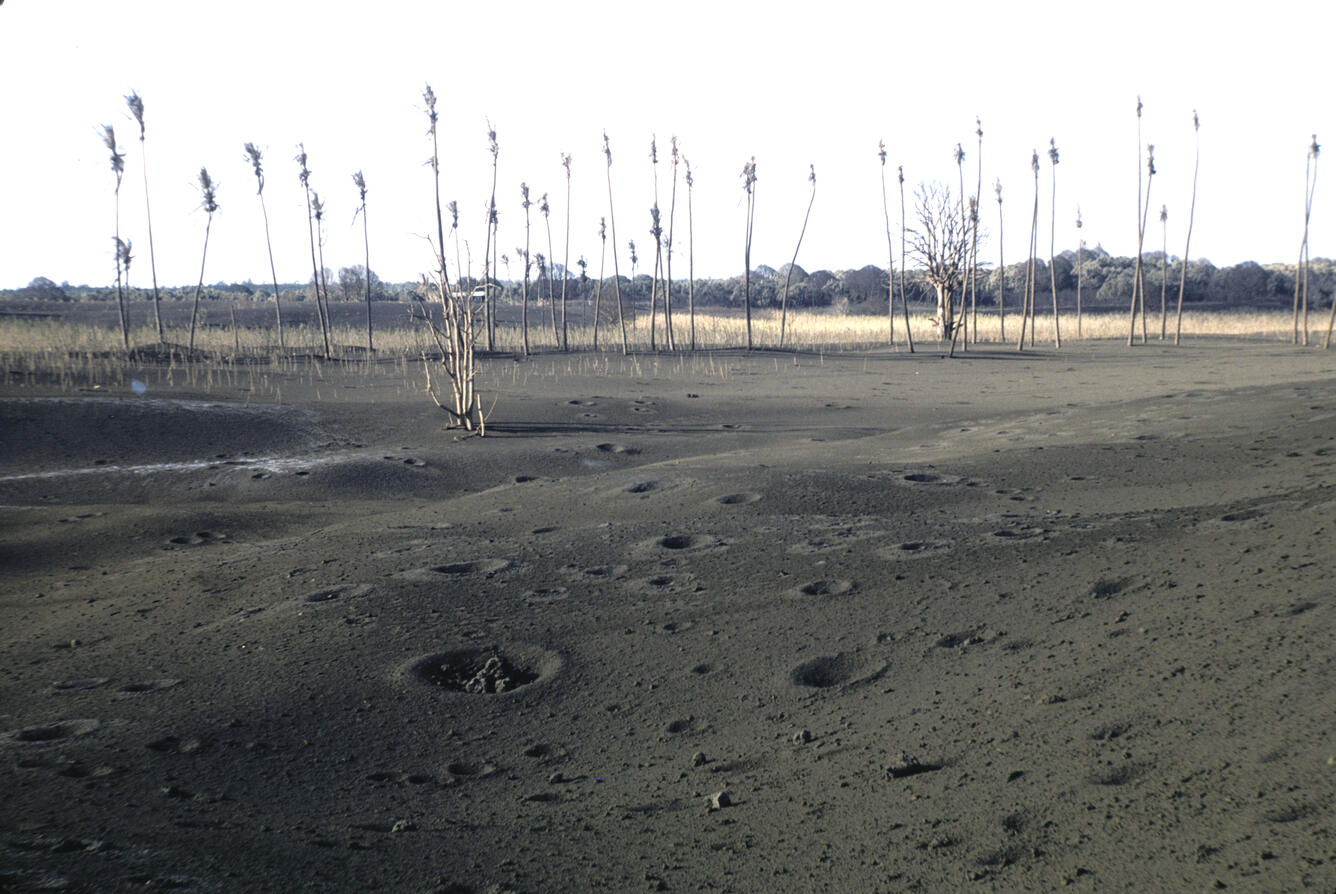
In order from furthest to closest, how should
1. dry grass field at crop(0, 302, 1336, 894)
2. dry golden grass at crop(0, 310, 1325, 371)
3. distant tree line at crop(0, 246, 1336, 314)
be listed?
distant tree line at crop(0, 246, 1336, 314), dry golden grass at crop(0, 310, 1325, 371), dry grass field at crop(0, 302, 1336, 894)

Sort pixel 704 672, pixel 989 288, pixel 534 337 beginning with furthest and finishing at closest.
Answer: pixel 989 288
pixel 534 337
pixel 704 672

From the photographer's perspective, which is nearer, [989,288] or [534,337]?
[534,337]

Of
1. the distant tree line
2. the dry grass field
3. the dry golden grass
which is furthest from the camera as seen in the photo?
the distant tree line

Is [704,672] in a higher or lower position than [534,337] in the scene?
lower

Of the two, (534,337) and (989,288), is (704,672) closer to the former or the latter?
(534,337)

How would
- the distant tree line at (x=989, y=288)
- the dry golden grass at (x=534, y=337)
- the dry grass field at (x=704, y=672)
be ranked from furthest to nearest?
the distant tree line at (x=989, y=288) → the dry golden grass at (x=534, y=337) → the dry grass field at (x=704, y=672)

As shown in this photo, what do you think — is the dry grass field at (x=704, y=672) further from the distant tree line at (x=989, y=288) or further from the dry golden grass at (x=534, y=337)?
the distant tree line at (x=989, y=288)

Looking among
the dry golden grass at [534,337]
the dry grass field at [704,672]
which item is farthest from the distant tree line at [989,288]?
the dry grass field at [704,672]

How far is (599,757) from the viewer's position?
4215mm

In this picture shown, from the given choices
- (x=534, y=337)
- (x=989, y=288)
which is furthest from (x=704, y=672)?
(x=989, y=288)

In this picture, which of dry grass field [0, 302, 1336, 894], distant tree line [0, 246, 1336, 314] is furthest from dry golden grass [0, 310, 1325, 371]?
dry grass field [0, 302, 1336, 894]

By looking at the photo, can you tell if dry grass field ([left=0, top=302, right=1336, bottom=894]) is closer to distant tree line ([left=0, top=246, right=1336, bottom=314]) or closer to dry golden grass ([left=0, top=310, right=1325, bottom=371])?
dry golden grass ([left=0, top=310, right=1325, bottom=371])

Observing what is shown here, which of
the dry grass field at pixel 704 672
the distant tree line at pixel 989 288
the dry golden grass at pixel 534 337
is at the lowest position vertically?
the dry grass field at pixel 704 672

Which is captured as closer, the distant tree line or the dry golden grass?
the dry golden grass
